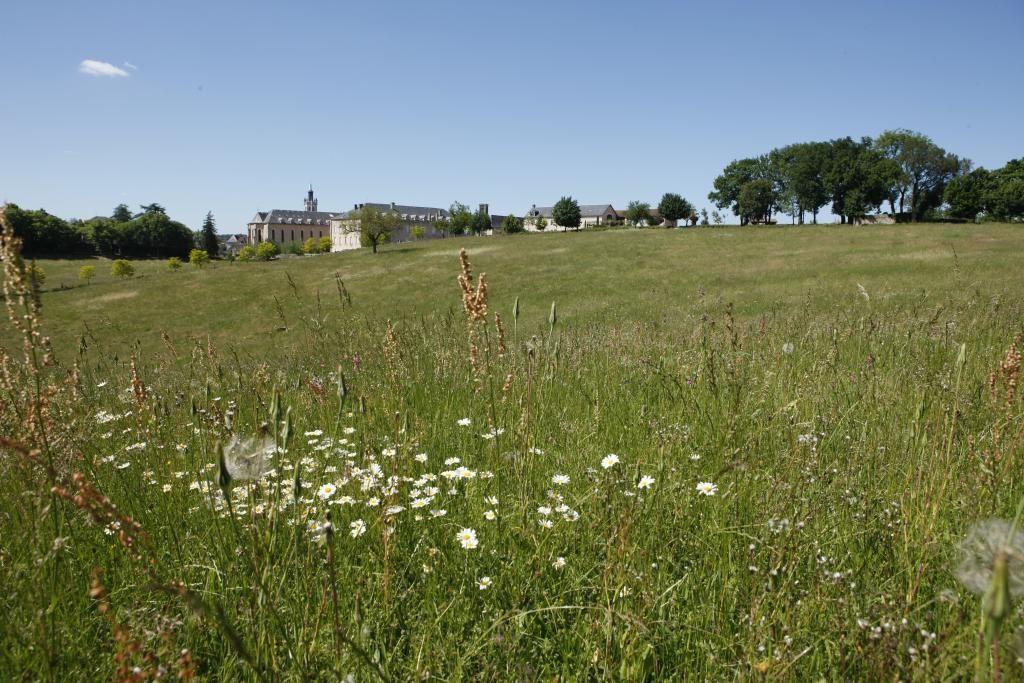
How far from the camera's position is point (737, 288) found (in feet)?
90.2

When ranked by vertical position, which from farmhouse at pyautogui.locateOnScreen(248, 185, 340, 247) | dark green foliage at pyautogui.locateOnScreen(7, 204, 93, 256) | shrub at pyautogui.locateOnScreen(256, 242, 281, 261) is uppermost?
farmhouse at pyautogui.locateOnScreen(248, 185, 340, 247)

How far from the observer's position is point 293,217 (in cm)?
16625

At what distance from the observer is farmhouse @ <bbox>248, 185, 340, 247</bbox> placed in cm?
16312

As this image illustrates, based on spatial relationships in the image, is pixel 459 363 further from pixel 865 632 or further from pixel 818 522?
pixel 865 632

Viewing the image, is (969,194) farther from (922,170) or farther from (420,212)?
(420,212)

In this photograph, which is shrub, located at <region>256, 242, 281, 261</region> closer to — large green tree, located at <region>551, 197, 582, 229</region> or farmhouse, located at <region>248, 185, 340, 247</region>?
large green tree, located at <region>551, 197, 582, 229</region>

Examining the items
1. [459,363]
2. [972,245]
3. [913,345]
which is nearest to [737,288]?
[972,245]

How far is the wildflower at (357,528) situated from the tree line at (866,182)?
319 ft

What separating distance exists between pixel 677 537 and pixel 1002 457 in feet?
6.55

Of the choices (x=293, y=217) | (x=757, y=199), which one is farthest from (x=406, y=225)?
(x=757, y=199)

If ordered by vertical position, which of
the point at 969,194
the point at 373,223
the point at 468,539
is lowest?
the point at 468,539

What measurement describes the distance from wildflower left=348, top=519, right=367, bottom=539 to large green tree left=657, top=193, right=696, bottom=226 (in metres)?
111

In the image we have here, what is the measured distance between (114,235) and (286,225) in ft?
252

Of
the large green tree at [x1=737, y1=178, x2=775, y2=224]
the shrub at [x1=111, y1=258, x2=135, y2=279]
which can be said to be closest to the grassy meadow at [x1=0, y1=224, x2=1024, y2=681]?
the shrub at [x1=111, y1=258, x2=135, y2=279]
